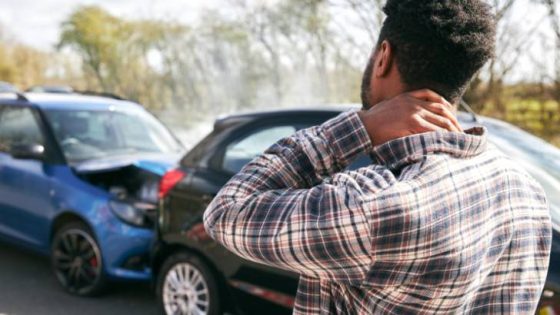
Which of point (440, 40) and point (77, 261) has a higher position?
point (440, 40)

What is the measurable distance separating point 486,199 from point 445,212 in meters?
0.13

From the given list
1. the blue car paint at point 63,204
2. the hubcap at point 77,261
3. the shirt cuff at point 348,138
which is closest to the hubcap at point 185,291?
the blue car paint at point 63,204

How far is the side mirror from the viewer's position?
473 cm

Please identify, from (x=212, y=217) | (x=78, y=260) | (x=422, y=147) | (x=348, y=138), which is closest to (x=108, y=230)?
(x=78, y=260)

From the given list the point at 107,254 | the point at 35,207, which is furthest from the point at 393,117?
the point at 35,207

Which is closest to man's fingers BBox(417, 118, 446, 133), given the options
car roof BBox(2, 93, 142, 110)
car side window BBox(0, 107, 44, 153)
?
car side window BBox(0, 107, 44, 153)

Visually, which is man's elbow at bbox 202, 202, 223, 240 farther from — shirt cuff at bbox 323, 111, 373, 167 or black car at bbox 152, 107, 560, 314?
black car at bbox 152, 107, 560, 314

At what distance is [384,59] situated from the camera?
1121mm

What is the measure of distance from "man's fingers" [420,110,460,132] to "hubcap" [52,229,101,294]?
152 inches

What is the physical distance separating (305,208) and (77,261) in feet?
13.0

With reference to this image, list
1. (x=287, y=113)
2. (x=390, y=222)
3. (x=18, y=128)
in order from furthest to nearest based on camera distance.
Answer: (x=18, y=128) → (x=287, y=113) → (x=390, y=222)

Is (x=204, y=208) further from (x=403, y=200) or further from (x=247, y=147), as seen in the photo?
(x=403, y=200)

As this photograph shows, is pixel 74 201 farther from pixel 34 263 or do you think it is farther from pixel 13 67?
pixel 13 67

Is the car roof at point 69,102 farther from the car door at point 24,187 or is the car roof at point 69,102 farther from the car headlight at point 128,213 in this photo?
the car headlight at point 128,213
